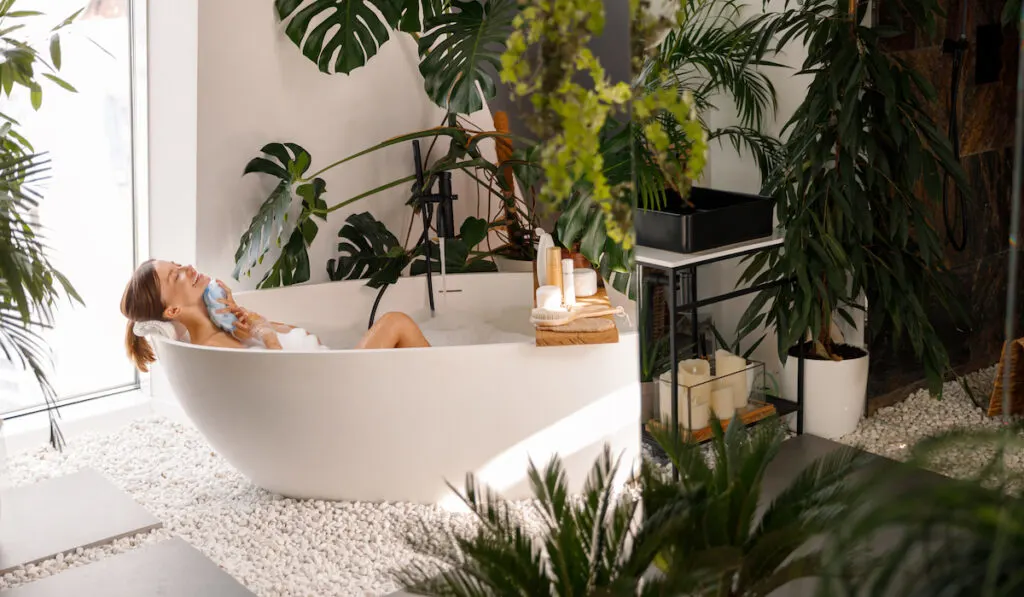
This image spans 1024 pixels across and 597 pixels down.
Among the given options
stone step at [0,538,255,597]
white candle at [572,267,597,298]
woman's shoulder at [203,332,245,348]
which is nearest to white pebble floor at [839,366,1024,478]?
white candle at [572,267,597,298]

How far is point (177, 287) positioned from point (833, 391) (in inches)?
87.0

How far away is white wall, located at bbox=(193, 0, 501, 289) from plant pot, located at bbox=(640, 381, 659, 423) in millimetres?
1886

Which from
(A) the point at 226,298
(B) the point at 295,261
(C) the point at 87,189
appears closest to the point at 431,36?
(B) the point at 295,261

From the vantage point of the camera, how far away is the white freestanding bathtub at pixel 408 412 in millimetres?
3000

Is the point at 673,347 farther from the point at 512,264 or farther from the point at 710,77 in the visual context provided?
the point at 512,264

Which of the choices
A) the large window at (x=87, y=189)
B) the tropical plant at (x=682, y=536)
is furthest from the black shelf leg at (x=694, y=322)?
the large window at (x=87, y=189)

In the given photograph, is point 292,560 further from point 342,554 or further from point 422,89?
point 422,89

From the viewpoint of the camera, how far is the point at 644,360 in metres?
2.51

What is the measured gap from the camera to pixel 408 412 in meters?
3.03

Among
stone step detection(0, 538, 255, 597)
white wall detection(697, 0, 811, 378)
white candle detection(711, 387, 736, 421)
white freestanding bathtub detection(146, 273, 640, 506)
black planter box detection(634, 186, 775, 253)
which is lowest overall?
stone step detection(0, 538, 255, 597)

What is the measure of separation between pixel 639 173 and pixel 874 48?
1.76ft

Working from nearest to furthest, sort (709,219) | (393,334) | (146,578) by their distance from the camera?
(709,219), (146,578), (393,334)

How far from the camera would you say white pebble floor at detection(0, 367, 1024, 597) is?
2795 mm

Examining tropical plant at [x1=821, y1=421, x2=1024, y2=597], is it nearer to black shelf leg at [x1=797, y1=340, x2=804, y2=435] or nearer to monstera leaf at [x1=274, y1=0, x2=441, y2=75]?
black shelf leg at [x1=797, y1=340, x2=804, y2=435]
